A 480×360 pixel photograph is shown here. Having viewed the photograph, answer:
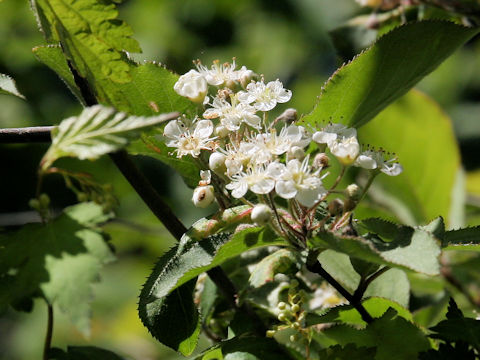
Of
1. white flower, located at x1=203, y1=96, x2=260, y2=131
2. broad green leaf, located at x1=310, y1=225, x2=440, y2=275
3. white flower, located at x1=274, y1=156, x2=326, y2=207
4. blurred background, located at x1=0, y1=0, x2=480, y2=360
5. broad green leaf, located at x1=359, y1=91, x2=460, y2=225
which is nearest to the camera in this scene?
broad green leaf, located at x1=310, y1=225, x2=440, y2=275

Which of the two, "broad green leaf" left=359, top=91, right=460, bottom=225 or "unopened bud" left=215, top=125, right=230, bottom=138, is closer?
"unopened bud" left=215, top=125, right=230, bottom=138

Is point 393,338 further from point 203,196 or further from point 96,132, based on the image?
point 96,132

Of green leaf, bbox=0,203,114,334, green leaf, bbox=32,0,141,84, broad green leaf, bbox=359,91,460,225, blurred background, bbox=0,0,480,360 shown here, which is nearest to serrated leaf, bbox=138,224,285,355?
green leaf, bbox=0,203,114,334

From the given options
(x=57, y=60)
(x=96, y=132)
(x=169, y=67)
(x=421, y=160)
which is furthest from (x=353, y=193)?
(x=169, y=67)

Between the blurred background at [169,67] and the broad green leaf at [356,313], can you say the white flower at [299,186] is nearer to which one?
the broad green leaf at [356,313]

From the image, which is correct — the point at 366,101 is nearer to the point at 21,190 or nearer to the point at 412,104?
the point at 412,104

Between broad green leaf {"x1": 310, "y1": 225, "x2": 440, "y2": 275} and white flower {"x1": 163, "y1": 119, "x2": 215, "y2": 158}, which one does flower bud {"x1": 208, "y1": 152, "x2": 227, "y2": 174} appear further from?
broad green leaf {"x1": 310, "y1": 225, "x2": 440, "y2": 275}

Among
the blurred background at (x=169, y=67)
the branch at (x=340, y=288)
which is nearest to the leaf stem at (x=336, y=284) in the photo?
the branch at (x=340, y=288)

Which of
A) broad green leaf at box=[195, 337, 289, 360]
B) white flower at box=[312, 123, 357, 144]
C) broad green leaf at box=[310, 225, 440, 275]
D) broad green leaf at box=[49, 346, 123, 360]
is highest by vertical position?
white flower at box=[312, 123, 357, 144]
